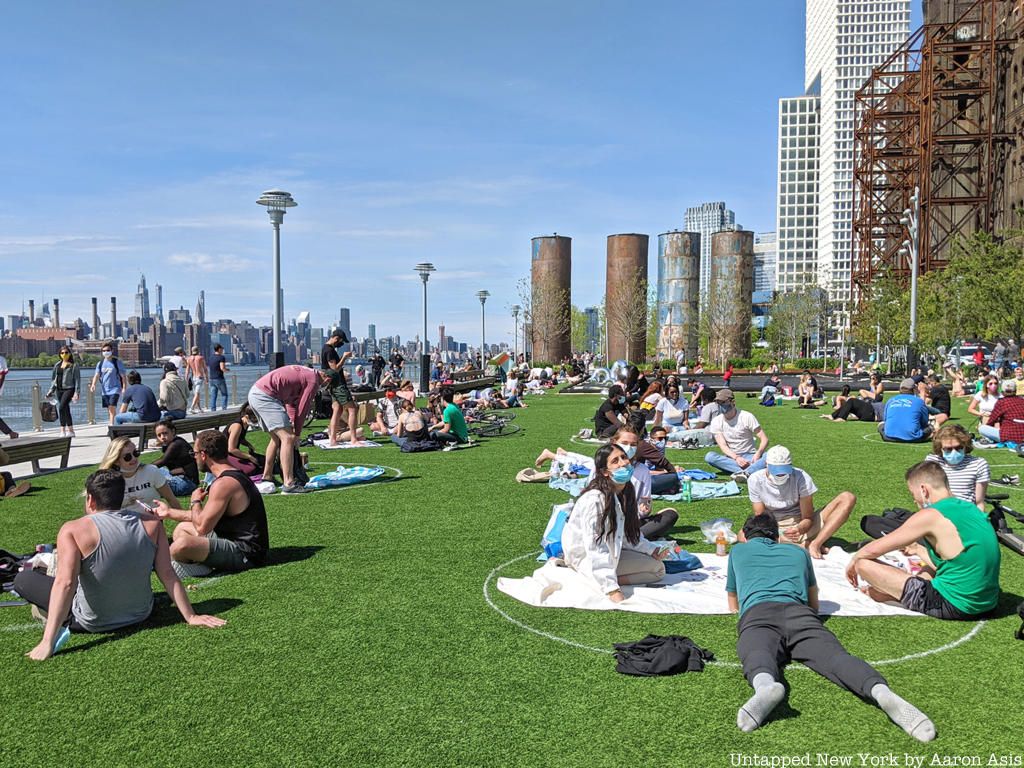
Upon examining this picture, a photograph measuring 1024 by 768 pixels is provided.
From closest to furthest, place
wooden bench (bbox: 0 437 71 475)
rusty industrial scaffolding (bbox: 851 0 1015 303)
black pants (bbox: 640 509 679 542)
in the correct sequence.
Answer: black pants (bbox: 640 509 679 542), wooden bench (bbox: 0 437 71 475), rusty industrial scaffolding (bbox: 851 0 1015 303)

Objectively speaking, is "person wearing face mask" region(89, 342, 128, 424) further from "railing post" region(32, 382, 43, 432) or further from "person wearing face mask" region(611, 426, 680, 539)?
"person wearing face mask" region(611, 426, 680, 539)

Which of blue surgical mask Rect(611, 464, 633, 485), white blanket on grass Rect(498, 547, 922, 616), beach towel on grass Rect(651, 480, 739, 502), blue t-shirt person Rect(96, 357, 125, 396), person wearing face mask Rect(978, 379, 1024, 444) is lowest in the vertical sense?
beach towel on grass Rect(651, 480, 739, 502)

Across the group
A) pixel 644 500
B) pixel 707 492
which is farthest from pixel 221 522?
pixel 707 492

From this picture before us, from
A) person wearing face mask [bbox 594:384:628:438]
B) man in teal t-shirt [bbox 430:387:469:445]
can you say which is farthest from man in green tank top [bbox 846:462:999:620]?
man in teal t-shirt [bbox 430:387:469:445]

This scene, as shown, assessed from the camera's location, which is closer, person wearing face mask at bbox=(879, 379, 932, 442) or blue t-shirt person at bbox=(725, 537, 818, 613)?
blue t-shirt person at bbox=(725, 537, 818, 613)

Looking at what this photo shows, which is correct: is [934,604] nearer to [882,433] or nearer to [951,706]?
[951,706]

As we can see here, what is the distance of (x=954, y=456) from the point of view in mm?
8359

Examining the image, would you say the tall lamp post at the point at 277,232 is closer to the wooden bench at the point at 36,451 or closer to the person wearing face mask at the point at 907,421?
the wooden bench at the point at 36,451

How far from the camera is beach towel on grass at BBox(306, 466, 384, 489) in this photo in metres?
12.1

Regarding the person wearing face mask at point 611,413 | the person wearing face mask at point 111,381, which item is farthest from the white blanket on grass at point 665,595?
the person wearing face mask at point 111,381

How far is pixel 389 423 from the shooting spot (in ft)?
69.2

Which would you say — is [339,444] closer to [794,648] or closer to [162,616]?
[162,616]

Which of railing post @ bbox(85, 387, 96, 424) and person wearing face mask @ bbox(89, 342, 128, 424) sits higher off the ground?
person wearing face mask @ bbox(89, 342, 128, 424)

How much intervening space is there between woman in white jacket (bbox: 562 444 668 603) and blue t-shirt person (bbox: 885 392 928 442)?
39.5ft
